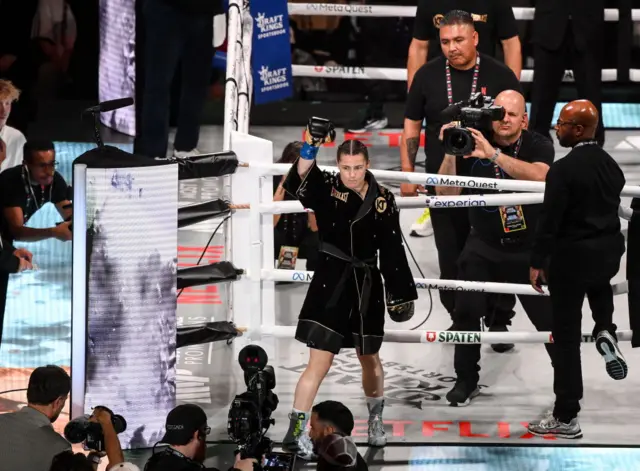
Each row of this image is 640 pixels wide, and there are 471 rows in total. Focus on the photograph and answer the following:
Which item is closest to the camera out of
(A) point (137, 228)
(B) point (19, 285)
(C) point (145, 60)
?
(A) point (137, 228)

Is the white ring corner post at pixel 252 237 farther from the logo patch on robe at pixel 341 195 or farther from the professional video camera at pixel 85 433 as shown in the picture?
the professional video camera at pixel 85 433

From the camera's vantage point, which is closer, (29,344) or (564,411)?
(564,411)

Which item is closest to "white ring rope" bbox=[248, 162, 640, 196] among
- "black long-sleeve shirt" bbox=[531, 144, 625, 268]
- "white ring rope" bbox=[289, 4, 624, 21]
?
"black long-sleeve shirt" bbox=[531, 144, 625, 268]

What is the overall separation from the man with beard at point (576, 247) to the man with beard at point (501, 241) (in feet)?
1.29

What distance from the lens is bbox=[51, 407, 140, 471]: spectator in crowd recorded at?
14.8 ft

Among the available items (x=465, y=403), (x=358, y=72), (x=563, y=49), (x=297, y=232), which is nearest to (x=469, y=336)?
(x=465, y=403)

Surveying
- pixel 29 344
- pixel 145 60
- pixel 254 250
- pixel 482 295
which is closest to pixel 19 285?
pixel 29 344

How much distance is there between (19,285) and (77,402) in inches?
97.2

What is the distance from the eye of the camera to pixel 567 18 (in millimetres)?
8594

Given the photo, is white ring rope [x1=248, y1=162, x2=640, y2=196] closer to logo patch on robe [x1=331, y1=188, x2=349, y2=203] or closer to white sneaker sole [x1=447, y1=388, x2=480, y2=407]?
logo patch on robe [x1=331, y1=188, x2=349, y2=203]

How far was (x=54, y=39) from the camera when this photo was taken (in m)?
11.0

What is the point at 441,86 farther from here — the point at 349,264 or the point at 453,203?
the point at 349,264

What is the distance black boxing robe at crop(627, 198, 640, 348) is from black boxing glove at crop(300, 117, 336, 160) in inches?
58.7

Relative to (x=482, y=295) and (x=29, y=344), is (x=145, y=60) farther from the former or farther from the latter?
(x=482, y=295)
